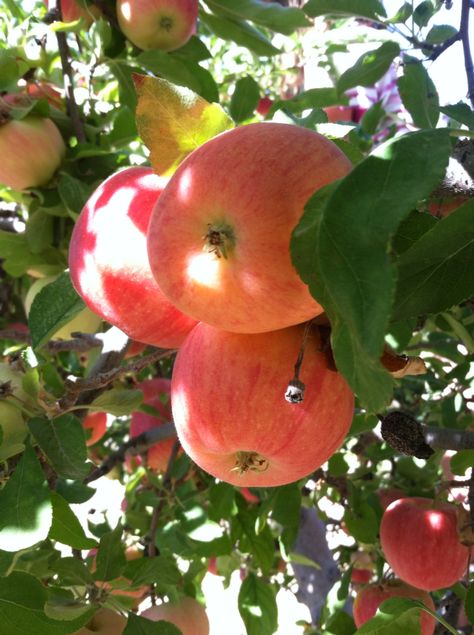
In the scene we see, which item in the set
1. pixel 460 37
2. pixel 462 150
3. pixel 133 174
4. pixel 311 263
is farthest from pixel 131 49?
pixel 311 263

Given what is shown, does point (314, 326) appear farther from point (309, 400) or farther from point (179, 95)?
point (179, 95)

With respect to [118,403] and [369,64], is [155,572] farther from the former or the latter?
[369,64]

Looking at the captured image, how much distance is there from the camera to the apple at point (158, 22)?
1.61 m

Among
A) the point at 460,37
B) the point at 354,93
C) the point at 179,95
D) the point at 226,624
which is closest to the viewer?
the point at 179,95

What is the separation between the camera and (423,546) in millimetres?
1513

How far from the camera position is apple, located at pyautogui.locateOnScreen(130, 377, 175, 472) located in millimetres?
2018

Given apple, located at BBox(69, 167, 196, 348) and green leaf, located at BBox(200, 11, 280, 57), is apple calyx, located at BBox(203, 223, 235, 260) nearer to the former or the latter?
apple, located at BBox(69, 167, 196, 348)

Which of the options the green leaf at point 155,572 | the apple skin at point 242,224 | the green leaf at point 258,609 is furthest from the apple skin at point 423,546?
the apple skin at point 242,224

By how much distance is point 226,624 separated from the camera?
4312mm

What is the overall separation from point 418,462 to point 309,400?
4.43ft

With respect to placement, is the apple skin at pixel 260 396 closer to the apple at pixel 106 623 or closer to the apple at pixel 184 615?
the apple at pixel 106 623

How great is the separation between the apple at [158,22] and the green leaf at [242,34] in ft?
0.22

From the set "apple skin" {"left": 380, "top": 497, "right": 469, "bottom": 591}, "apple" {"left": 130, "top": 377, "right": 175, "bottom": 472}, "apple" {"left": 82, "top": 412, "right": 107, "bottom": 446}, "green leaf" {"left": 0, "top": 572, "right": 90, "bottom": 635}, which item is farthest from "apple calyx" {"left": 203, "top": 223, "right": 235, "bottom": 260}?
"apple" {"left": 82, "top": 412, "right": 107, "bottom": 446}

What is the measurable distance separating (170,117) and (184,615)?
3.48 ft
